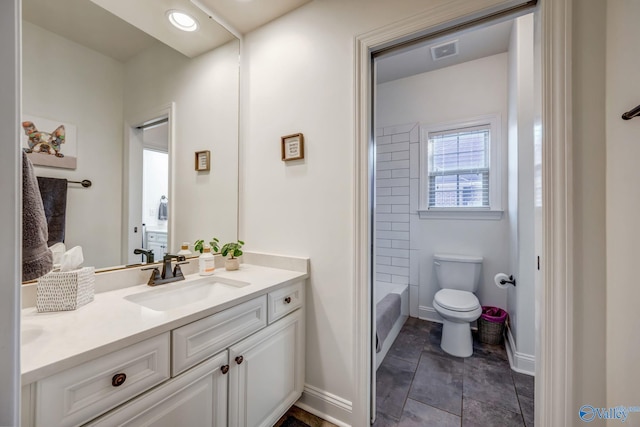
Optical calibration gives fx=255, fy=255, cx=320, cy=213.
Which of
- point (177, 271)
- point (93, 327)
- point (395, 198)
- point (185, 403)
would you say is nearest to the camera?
point (93, 327)

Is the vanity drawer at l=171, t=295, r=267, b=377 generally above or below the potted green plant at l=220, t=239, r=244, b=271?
below

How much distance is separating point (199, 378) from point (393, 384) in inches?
54.3

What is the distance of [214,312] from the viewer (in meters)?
1.03

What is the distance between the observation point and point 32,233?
0.68m

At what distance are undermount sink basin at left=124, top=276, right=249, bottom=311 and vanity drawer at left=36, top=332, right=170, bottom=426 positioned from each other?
0.91ft

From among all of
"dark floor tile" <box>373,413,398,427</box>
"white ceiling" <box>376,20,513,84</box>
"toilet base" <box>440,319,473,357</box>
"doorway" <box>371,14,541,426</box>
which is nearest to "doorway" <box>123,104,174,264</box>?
"doorway" <box>371,14,541,426</box>

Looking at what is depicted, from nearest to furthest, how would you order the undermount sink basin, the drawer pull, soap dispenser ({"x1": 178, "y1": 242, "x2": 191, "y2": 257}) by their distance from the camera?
the drawer pull, the undermount sink basin, soap dispenser ({"x1": 178, "y1": 242, "x2": 191, "y2": 257})

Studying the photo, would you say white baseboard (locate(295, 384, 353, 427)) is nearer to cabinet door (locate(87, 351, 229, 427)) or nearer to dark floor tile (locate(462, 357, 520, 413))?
cabinet door (locate(87, 351, 229, 427))

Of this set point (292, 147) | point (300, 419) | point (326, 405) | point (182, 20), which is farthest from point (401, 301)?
point (182, 20)

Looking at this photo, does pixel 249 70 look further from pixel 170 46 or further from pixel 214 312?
pixel 214 312

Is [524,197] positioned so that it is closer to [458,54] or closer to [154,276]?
[458,54]

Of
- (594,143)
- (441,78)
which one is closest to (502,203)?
(441,78)

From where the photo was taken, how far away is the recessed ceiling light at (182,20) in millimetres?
1484

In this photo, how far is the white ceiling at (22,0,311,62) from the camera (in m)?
1.08
